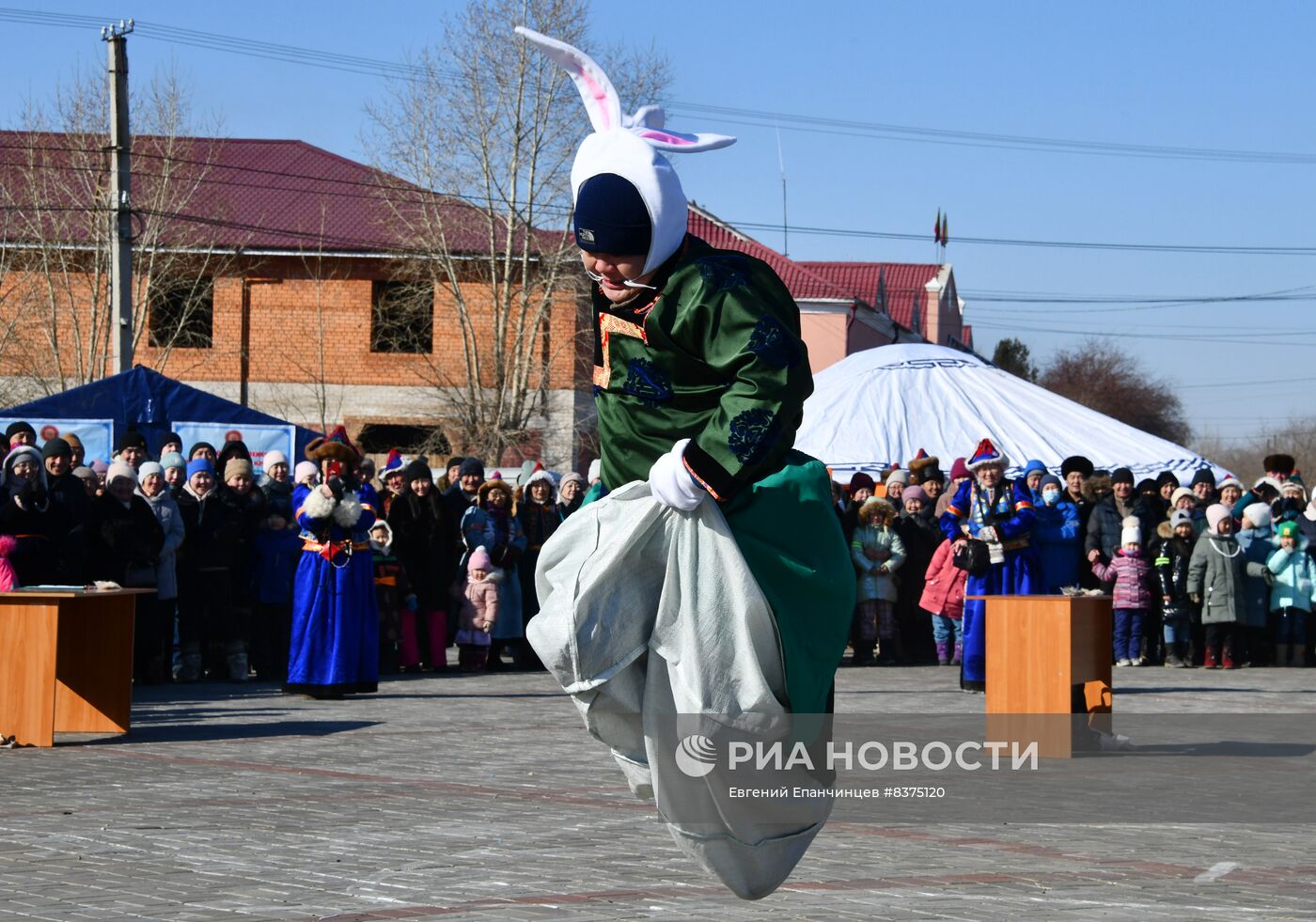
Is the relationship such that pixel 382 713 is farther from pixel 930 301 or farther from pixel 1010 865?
pixel 930 301

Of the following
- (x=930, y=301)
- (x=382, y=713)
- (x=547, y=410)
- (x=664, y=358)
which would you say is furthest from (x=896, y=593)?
(x=930, y=301)

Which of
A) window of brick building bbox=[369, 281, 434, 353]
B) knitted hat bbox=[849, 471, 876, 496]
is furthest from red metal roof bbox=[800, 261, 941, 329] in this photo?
knitted hat bbox=[849, 471, 876, 496]

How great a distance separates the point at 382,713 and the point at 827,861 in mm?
6993

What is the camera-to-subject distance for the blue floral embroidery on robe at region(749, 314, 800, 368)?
4223 mm

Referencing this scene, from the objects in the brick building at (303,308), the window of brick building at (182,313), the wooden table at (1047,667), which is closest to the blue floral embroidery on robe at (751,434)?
the wooden table at (1047,667)

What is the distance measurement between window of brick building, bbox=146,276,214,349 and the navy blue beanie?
36.6 meters

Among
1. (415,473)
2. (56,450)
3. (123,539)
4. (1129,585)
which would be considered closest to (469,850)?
(123,539)

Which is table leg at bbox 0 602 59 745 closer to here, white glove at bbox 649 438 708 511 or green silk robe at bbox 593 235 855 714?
green silk robe at bbox 593 235 855 714

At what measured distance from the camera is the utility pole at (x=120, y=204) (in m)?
25.3

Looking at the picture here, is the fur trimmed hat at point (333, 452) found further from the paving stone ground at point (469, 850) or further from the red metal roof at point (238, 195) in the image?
the red metal roof at point (238, 195)

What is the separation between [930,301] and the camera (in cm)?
7700

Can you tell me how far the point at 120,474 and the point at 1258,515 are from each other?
1212cm

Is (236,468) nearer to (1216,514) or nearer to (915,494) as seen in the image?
(915,494)

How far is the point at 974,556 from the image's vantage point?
527 inches
